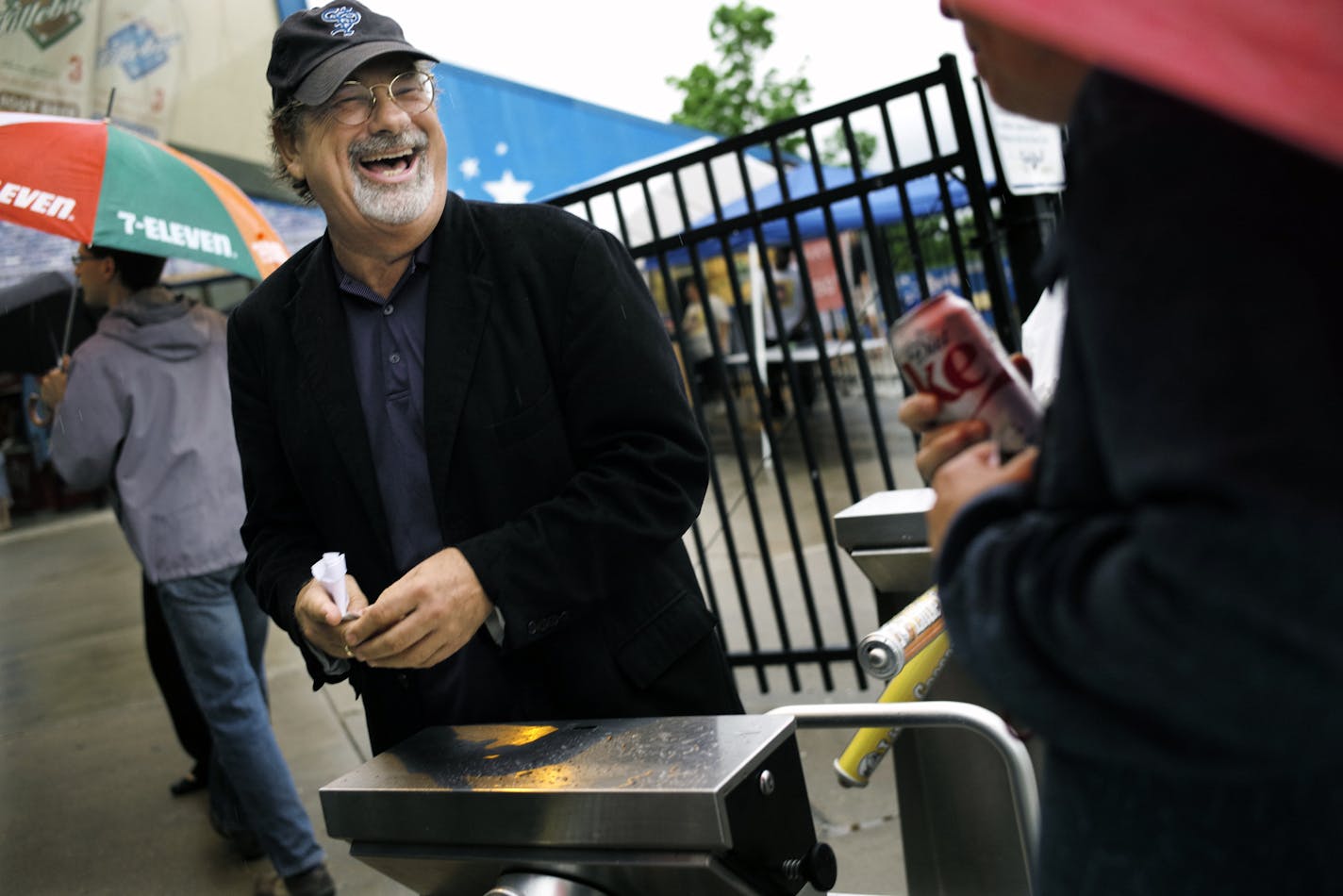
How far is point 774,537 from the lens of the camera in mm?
8289

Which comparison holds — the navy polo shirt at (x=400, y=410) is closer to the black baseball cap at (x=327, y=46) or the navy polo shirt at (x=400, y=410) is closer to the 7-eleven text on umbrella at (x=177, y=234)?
the black baseball cap at (x=327, y=46)

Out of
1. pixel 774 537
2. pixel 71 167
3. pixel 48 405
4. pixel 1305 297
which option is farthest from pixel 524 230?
pixel 774 537

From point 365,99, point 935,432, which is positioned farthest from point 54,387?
point 935,432

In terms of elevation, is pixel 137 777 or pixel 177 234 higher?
pixel 177 234

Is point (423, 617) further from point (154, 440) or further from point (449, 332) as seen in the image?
point (154, 440)

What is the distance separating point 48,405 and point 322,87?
2601 mm

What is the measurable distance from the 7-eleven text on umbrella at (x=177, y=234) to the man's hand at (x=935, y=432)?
291 centimetres

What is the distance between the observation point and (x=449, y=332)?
6.60ft

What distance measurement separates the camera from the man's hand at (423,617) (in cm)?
176

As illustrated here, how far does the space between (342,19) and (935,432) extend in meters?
1.42

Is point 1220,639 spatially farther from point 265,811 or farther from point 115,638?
point 115,638

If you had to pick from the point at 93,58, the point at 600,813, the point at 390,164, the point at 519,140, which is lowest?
the point at 600,813

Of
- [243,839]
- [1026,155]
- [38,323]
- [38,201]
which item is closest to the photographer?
[38,201]

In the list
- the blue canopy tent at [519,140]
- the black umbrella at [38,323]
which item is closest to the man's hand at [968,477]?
the black umbrella at [38,323]
